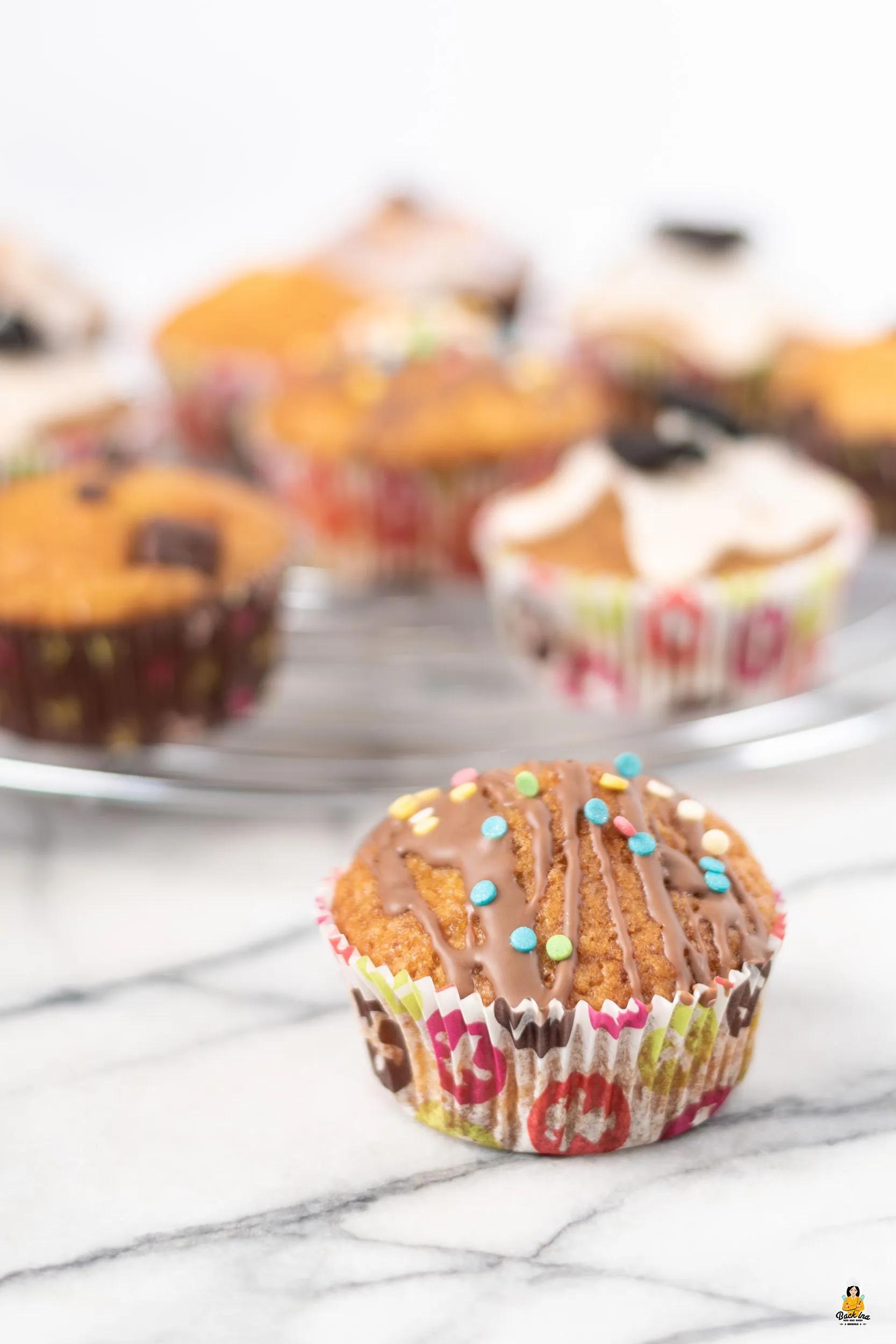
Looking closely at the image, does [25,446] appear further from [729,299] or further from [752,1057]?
[752,1057]

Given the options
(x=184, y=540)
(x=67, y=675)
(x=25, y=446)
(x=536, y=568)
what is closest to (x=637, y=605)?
(x=536, y=568)

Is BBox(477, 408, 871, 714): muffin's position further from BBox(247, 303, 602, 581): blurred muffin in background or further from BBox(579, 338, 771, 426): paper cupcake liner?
BBox(579, 338, 771, 426): paper cupcake liner

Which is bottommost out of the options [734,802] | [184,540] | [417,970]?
[734,802]

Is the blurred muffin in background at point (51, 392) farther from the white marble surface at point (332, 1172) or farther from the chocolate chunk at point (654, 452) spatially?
the white marble surface at point (332, 1172)

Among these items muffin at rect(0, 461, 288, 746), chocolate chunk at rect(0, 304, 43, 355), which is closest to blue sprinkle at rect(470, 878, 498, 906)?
muffin at rect(0, 461, 288, 746)

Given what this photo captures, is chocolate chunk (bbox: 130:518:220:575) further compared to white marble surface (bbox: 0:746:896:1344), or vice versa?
chocolate chunk (bbox: 130:518:220:575)
